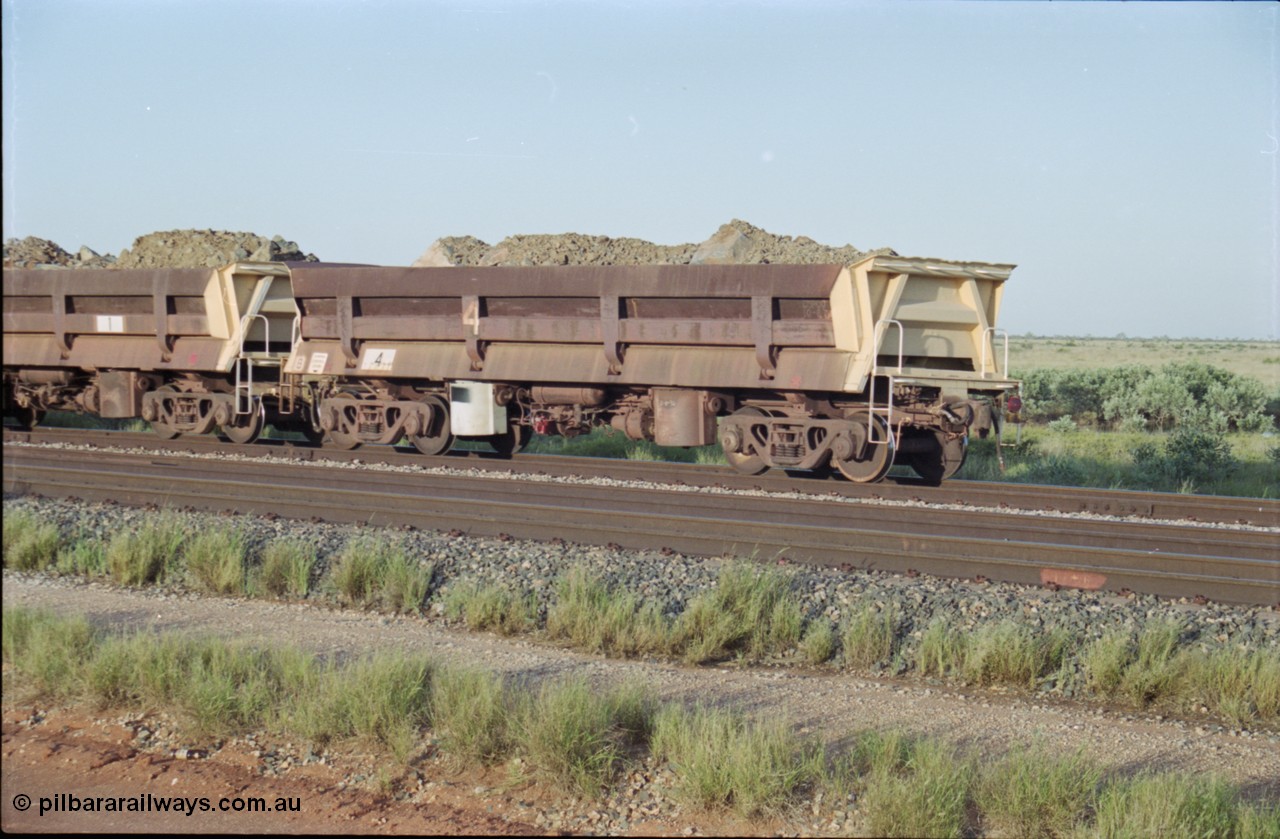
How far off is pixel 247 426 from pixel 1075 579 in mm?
12768

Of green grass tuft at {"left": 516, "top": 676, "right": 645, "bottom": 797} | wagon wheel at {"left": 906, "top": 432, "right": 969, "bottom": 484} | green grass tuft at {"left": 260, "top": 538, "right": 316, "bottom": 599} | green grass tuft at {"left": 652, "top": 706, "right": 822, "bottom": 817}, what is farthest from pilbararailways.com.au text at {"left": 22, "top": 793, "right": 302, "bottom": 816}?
wagon wheel at {"left": 906, "top": 432, "right": 969, "bottom": 484}

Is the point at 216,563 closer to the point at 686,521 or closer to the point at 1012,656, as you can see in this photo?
the point at 686,521

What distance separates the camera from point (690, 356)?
1362 cm

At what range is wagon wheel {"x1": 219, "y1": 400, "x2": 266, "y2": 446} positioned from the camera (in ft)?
56.5

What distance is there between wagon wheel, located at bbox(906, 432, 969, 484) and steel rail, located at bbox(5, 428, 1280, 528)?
0.19m

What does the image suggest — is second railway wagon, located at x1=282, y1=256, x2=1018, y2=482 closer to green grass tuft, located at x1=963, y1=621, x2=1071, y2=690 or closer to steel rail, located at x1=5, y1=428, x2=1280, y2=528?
steel rail, located at x1=5, y1=428, x2=1280, y2=528

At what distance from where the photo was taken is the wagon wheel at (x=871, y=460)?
1277cm

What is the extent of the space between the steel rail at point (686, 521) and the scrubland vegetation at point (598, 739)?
10.7ft

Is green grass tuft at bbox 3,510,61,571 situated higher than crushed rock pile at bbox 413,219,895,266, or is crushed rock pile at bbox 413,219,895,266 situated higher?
crushed rock pile at bbox 413,219,895,266

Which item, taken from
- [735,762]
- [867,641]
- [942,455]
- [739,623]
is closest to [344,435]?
[942,455]

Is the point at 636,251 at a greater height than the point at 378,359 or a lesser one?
greater

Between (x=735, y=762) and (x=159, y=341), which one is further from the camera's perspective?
(x=159, y=341)

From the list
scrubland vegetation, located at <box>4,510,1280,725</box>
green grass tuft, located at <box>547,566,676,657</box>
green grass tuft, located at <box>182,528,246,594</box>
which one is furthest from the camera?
green grass tuft, located at <box>182,528,246,594</box>

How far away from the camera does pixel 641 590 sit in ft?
27.4
